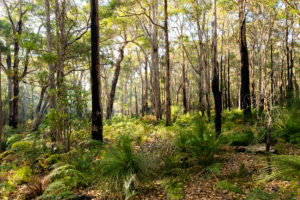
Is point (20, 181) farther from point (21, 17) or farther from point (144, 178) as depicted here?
point (21, 17)

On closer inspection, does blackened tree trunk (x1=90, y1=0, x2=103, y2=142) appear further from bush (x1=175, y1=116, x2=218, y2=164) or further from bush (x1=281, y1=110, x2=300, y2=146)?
bush (x1=281, y1=110, x2=300, y2=146)

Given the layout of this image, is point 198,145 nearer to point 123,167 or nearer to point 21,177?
point 123,167

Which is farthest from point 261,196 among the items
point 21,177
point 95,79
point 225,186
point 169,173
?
point 95,79

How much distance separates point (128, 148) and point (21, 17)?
572 inches

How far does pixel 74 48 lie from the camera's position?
1123 centimetres

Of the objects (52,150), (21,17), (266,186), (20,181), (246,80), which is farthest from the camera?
(21,17)

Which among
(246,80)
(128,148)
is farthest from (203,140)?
(246,80)

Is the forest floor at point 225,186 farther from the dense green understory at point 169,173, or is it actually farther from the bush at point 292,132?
the bush at point 292,132

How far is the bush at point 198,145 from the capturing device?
13.1 feet

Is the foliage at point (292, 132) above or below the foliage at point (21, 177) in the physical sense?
above

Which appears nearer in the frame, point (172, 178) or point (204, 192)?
point (204, 192)

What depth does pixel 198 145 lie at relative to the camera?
4.05m

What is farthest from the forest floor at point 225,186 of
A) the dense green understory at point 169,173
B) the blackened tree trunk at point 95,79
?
the blackened tree trunk at point 95,79

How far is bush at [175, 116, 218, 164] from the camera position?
3.99 metres
